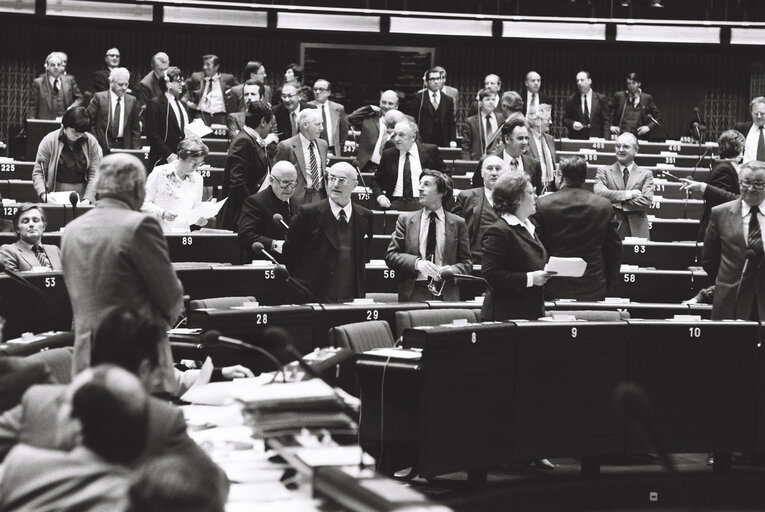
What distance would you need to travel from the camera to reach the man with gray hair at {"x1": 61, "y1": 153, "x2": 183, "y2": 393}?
3441mm

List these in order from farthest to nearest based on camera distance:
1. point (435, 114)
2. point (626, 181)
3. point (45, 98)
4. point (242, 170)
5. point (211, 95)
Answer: point (211, 95) < point (435, 114) < point (45, 98) < point (626, 181) < point (242, 170)

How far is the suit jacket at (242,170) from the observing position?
734cm

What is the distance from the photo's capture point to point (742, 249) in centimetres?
601

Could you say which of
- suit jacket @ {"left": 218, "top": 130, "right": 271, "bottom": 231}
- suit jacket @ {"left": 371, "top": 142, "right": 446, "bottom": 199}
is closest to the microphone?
suit jacket @ {"left": 218, "top": 130, "right": 271, "bottom": 231}

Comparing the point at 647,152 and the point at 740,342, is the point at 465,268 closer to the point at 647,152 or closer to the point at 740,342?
the point at 740,342

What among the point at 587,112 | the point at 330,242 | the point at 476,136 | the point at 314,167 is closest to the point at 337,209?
the point at 330,242

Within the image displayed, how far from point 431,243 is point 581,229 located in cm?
80

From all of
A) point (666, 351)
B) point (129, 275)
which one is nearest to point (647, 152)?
point (666, 351)

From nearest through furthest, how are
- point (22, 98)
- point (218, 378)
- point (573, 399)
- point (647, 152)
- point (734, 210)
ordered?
1. point (218, 378)
2. point (573, 399)
3. point (734, 210)
4. point (647, 152)
5. point (22, 98)

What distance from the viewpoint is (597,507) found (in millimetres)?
5355

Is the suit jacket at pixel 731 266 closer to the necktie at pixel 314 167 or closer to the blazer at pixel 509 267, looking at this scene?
the blazer at pixel 509 267

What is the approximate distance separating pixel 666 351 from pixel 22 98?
11765mm

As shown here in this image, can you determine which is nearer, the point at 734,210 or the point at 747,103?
the point at 734,210

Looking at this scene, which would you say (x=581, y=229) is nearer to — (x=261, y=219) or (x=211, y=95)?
(x=261, y=219)
